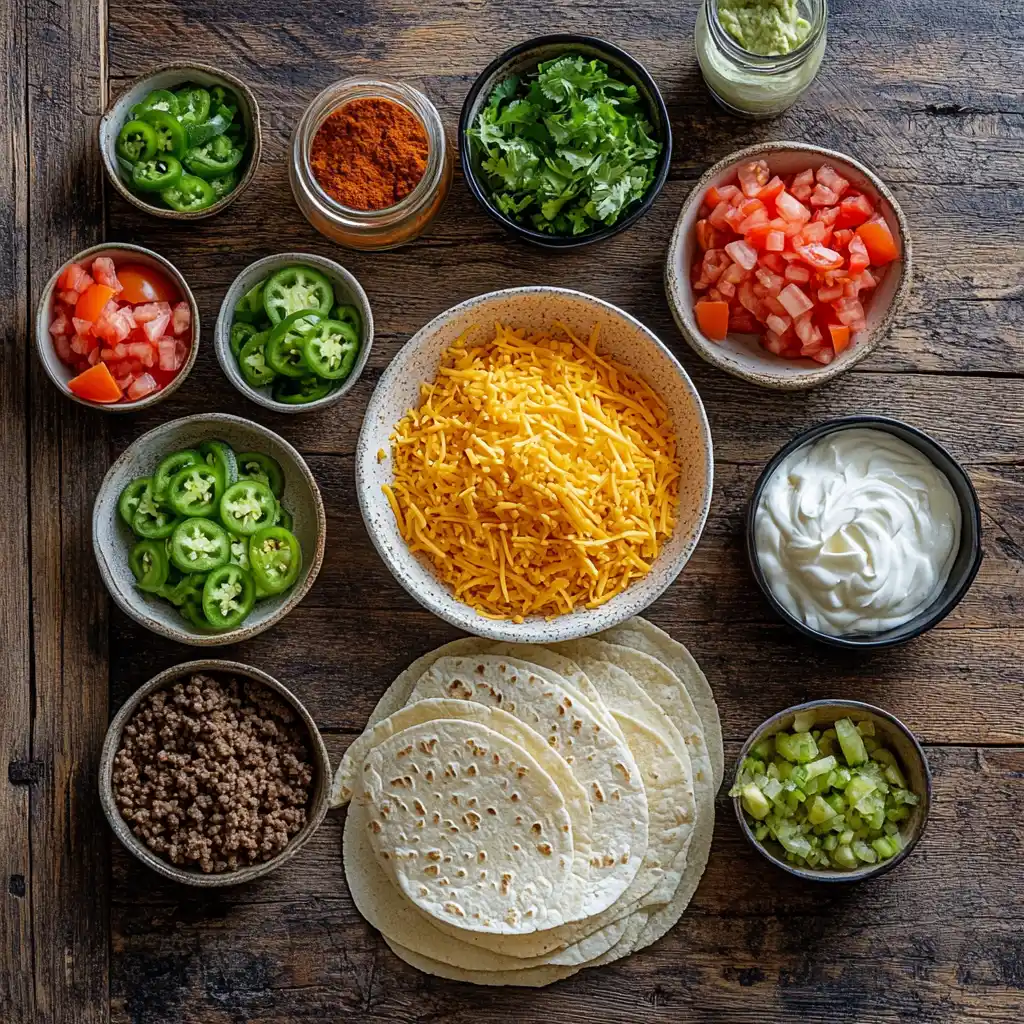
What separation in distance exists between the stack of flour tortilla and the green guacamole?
1.67 m

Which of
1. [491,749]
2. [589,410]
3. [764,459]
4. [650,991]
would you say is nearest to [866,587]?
[764,459]

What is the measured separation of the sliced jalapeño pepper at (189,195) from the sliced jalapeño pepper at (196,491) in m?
0.77

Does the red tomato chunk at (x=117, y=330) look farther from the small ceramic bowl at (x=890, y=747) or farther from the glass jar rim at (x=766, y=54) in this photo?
the small ceramic bowl at (x=890, y=747)

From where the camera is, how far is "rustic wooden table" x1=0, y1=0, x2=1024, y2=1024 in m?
3.21

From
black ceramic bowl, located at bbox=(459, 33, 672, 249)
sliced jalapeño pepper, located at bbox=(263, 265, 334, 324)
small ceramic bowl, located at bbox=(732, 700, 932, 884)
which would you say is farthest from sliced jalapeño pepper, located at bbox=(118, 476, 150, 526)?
small ceramic bowl, located at bbox=(732, 700, 932, 884)

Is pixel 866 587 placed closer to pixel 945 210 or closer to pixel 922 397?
pixel 922 397

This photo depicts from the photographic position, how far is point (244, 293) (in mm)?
3188

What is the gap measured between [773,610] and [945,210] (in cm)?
136

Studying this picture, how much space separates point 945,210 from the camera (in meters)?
3.31

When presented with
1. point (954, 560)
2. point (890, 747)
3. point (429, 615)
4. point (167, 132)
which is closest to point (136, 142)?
point (167, 132)

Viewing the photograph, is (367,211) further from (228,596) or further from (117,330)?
(228,596)

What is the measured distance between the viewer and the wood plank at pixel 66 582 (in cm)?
319

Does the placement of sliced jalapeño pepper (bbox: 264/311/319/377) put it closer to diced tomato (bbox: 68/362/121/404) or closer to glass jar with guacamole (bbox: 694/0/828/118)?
diced tomato (bbox: 68/362/121/404)

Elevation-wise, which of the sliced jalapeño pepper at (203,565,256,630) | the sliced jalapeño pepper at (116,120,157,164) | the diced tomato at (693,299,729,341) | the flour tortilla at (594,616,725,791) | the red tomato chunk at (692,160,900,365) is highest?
the sliced jalapeño pepper at (116,120,157,164)
